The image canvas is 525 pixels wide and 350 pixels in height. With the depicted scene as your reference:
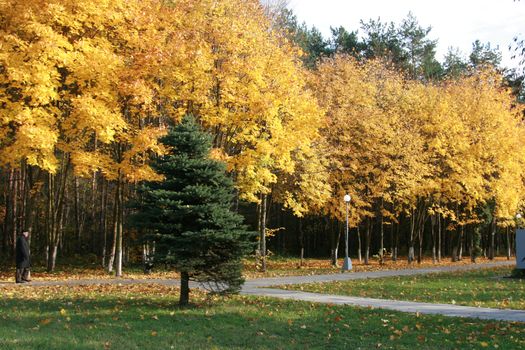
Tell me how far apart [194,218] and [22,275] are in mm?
8432

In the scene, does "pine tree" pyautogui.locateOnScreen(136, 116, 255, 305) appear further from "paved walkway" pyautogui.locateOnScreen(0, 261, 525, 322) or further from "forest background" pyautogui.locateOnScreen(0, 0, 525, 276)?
"paved walkway" pyautogui.locateOnScreen(0, 261, 525, 322)

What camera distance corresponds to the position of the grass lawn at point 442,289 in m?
14.4

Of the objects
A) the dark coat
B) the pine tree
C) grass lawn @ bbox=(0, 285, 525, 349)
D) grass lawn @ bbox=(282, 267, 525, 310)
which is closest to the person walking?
the dark coat

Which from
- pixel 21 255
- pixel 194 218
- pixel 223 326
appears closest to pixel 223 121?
pixel 21 255

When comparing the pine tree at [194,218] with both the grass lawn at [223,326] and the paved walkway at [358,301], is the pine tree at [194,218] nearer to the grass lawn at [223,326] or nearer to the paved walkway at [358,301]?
the grass lawn at [223,326]

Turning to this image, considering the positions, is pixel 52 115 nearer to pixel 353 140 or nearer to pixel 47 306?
pixel 47 306

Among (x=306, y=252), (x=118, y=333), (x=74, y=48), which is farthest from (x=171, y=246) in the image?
(x=306, y=252)

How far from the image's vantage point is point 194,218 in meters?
12.1

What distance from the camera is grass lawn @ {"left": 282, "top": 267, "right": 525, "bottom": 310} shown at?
1436cm

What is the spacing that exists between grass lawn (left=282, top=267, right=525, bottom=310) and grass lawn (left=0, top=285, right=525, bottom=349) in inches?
126

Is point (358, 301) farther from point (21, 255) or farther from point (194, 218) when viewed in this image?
point (21, 255)

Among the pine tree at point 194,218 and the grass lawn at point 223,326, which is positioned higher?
the pine tree at point 194,218

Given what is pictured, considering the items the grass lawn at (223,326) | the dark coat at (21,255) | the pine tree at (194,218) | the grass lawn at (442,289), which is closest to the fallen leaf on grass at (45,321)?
the grass lawn at (223,326)

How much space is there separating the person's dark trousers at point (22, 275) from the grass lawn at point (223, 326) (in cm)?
416
